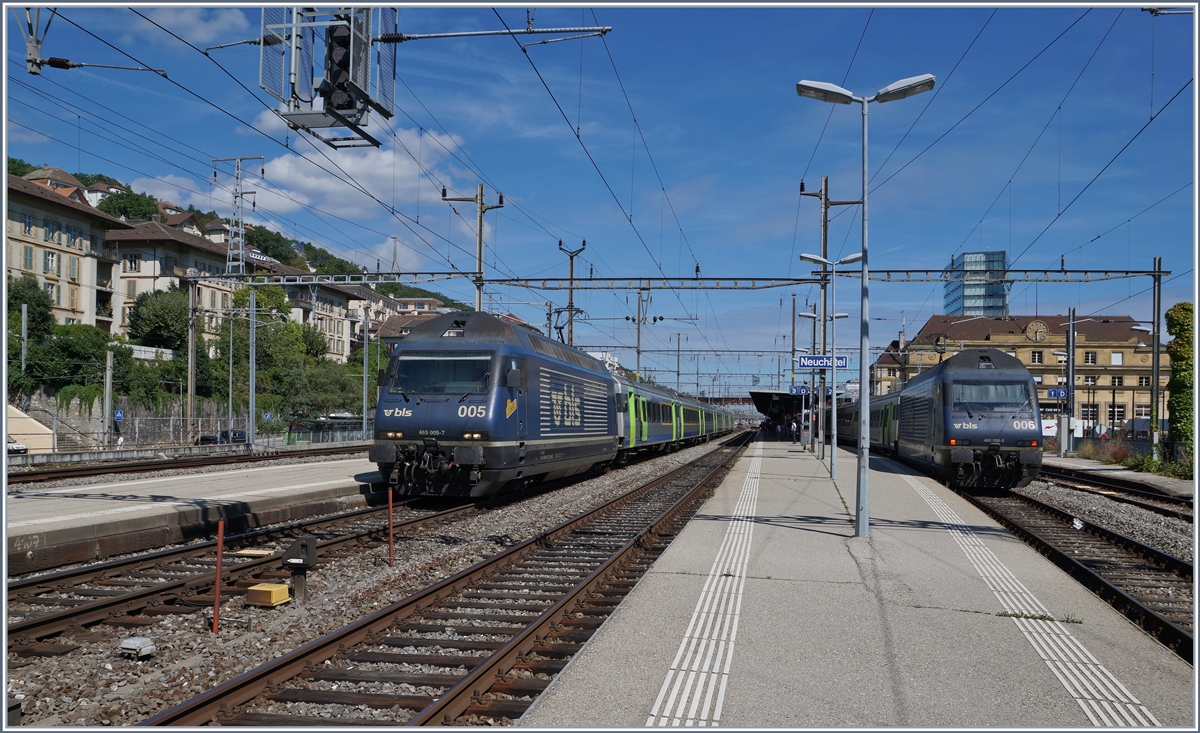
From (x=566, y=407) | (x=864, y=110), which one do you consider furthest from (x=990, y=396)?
(x=864, y=110)

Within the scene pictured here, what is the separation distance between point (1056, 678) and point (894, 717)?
172 cm

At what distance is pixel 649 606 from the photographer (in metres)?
8.23

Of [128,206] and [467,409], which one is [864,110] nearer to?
[467,409]

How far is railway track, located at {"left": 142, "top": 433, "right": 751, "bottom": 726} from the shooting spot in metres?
5.33

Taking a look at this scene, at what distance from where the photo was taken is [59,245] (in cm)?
5306

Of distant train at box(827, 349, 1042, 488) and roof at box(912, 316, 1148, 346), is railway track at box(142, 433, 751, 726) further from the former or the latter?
roof at box(912, 316, 1148, 346)

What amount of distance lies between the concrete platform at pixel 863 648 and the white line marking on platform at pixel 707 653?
0.06 ft

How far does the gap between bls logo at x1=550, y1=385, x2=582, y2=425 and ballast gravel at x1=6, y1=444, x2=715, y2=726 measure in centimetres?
674

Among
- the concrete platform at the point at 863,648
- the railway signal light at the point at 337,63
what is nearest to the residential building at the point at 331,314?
the railway signal light at the point at 337,63

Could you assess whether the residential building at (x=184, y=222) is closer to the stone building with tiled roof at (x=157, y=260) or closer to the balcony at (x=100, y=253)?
the stone building with tiled roof at (x=157, y=260)

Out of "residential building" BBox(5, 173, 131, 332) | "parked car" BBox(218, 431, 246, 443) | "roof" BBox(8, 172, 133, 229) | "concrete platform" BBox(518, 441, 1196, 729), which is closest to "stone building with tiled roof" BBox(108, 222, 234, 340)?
"residential building" BBox(5, 173, 131, 332)

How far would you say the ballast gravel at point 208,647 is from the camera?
5426mm

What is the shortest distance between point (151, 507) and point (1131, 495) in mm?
21919

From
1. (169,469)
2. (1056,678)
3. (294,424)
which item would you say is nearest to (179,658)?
(1056,678)
